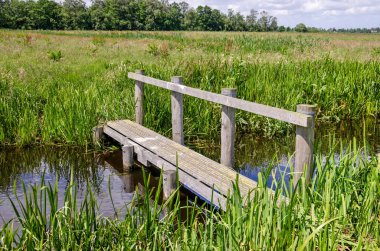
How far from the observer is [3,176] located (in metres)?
7.41

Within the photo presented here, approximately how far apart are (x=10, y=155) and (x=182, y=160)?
3.98m

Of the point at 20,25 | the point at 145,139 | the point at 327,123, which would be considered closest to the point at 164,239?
the point at 145,139

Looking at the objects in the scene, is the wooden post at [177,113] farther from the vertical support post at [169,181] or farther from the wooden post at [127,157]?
the vertical support post at [169,181]

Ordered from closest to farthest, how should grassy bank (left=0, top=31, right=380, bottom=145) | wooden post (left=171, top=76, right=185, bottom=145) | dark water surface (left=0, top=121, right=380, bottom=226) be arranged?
dark water surface (left=0, top=121, right=380, bottom=226), wooden post (left=171, top=76, right=185, bottom=145), grassy bank (left=0, top=31, right=380, bottom=145)

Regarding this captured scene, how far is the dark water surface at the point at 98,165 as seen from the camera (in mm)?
6738

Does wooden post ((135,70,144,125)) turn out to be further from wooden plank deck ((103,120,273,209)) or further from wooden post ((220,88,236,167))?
wooden post ((220,88,236,167))

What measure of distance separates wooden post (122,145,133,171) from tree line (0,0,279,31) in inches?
3240

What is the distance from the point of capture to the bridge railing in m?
4.39

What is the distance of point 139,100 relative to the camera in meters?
9.12

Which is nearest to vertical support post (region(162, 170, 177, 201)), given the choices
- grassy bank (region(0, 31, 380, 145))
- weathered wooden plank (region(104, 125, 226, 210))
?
weathered wooden plank (region(104, 125, 226, 210))

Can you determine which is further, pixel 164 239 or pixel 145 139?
pixel 145 139

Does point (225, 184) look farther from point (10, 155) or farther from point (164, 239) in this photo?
point (10, 155)

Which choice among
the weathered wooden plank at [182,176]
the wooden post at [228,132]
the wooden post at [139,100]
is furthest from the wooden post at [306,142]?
the wooden post at [139,100]

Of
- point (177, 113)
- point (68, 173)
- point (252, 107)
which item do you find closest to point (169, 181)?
point (252, 107)
